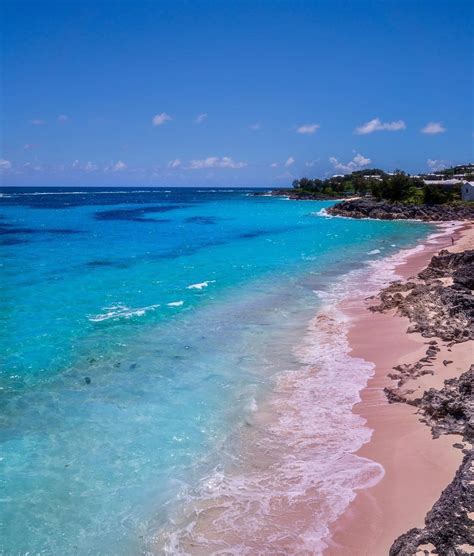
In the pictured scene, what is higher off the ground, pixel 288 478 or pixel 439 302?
pixel 439 302

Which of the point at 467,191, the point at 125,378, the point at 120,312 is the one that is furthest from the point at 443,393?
the point at 467,191

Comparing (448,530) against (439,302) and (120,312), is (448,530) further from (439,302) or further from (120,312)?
(120,312)

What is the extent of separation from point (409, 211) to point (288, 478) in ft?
257

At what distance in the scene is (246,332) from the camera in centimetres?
1981

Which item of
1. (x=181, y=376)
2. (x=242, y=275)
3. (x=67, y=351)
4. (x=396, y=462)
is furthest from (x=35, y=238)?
(x=396, y=462)

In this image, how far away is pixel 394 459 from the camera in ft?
33.3

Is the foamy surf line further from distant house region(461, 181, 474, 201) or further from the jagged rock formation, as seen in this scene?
distant house region(461, 181, 474, 201)

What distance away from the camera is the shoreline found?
808 centimetres

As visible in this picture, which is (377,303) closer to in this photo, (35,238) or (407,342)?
(407,342)

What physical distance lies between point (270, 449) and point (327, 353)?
661 centimetres

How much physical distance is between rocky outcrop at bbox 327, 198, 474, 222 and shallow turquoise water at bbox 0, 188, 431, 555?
4405cm

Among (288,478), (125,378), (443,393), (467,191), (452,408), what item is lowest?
(288,478)

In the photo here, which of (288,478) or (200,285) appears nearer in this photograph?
(288,478)

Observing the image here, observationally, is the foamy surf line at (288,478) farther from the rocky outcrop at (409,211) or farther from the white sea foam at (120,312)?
the rocky outcrop at (409,211)
